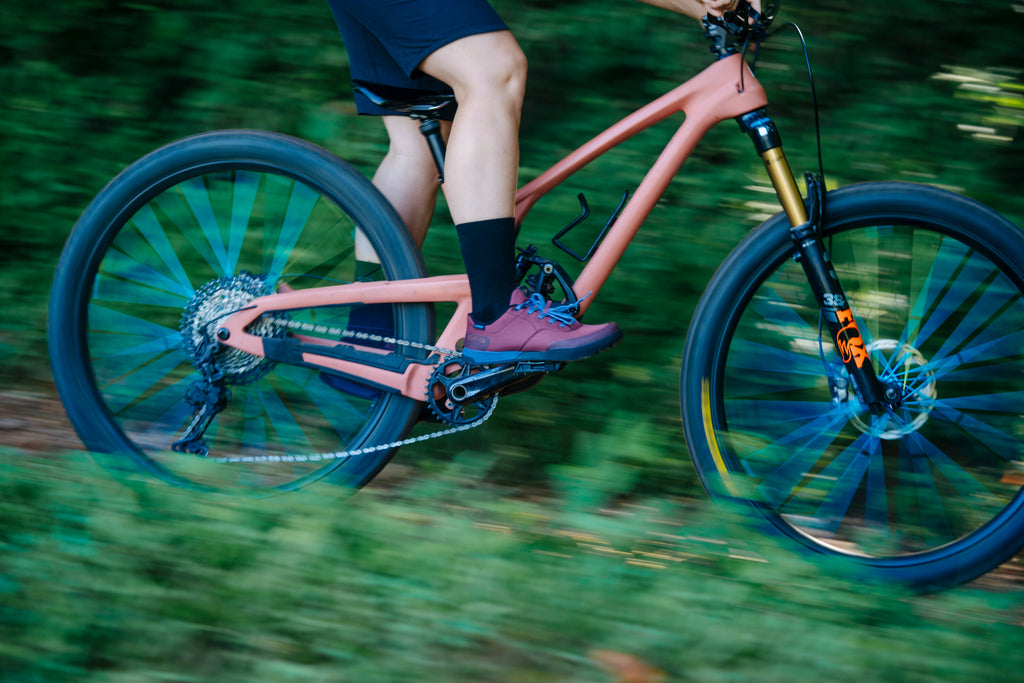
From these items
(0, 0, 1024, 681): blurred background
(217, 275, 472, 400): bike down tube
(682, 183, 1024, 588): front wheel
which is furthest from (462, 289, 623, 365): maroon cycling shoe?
(0, 0, 1024, 681): blurred background

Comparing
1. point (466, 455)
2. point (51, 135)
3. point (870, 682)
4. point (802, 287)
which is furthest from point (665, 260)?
point (51, 135)

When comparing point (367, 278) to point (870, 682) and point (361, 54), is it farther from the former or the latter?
point (870, 682)

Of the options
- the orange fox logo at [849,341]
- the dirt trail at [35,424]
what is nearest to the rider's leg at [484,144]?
the orange fox logo at [849,341]

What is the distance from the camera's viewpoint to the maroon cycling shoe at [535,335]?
6.81 feet

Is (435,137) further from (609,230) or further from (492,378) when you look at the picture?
(492,378)

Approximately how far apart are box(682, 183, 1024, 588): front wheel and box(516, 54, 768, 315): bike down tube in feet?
0.88

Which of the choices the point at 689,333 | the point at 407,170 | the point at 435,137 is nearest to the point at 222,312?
the point at 407,170

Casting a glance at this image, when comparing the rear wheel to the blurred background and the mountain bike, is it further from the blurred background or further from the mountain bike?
the blurred background

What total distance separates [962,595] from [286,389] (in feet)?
6.07

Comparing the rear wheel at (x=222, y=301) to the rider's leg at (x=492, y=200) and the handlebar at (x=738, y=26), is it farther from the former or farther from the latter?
the handlebar at (x=738, y=26)

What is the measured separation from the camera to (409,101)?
214 cm

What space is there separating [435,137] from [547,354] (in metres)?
0.63

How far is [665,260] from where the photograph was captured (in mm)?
2773

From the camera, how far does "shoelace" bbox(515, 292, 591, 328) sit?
6.86 feet
